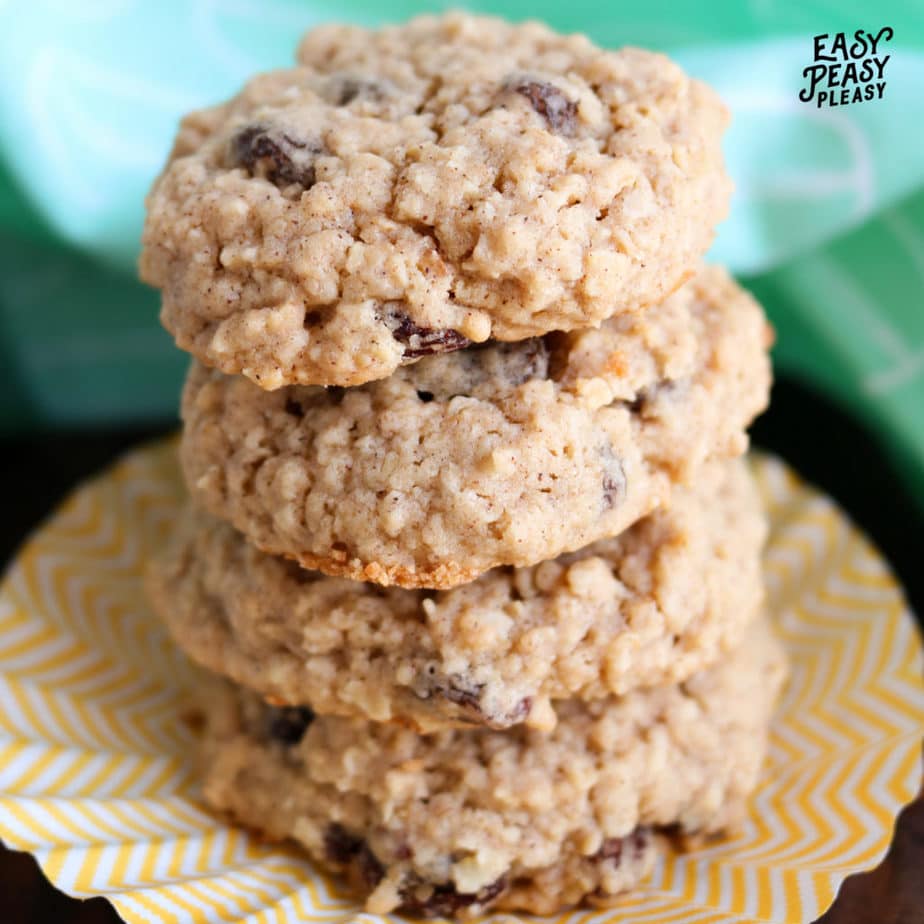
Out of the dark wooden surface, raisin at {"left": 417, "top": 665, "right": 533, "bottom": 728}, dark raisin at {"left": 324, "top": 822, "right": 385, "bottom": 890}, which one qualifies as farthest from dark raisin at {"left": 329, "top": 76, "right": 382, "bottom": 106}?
the dark wooden surface

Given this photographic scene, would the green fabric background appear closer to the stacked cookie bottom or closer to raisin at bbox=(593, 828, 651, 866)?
the stacked cookie bottom

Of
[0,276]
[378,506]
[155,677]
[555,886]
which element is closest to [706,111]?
[378,506]

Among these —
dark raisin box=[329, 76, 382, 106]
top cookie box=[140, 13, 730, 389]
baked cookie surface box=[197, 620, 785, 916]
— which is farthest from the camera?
baked cookie surface box=[197, 620, 785, 916]

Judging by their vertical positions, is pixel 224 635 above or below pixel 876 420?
below

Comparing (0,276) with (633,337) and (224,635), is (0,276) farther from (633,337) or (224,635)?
(633,337)

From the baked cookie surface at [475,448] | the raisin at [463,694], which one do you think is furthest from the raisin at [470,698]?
the baked cookie surface at [475,448]

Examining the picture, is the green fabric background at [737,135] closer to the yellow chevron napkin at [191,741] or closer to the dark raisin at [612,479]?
the yellow chevron napkin at [191,741]

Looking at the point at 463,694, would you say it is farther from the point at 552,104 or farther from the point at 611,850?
the point at 552,104
